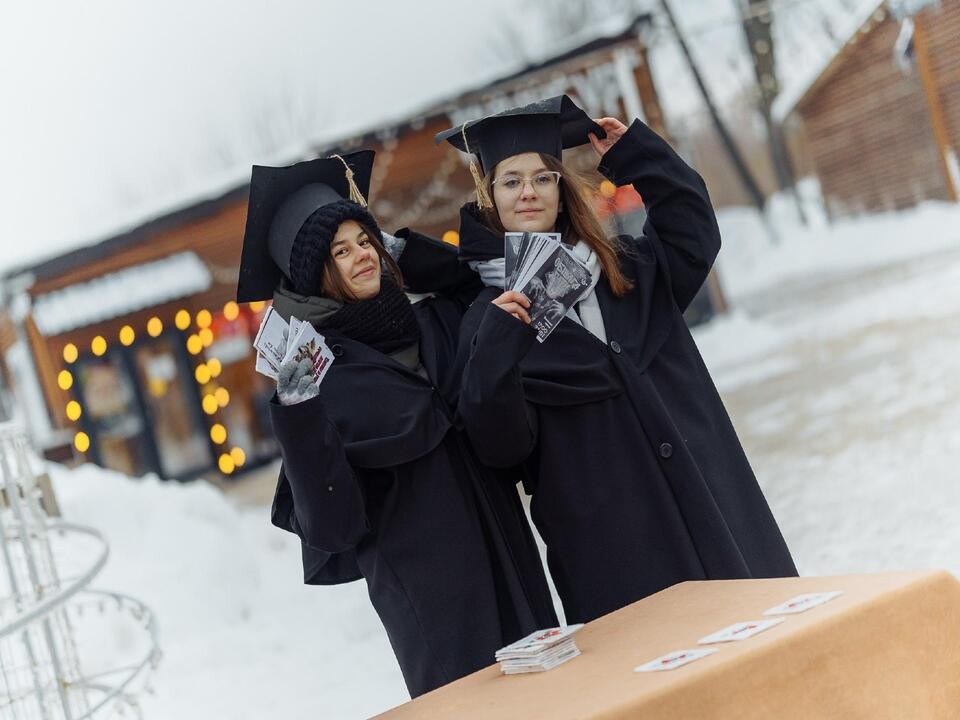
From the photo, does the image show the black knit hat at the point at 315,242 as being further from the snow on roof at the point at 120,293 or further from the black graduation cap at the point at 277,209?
the snow on roof at the point at 120,293

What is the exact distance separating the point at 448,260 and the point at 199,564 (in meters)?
5.07

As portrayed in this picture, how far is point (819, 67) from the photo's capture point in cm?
1336

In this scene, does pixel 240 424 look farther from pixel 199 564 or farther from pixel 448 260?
pixel 448 260

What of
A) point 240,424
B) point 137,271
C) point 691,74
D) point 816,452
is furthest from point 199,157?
point 816,452

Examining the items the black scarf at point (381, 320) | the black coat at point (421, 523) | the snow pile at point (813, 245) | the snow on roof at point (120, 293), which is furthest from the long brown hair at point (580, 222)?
the snow on roof at point (120, 293)

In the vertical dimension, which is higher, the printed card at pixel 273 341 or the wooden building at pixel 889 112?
the wooden building at pixel 889 112

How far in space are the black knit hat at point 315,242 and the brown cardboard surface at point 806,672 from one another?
3.91 ft

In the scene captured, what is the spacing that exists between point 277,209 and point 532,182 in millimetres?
627

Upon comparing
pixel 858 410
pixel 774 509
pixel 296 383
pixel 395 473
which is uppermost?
pixel 296 383

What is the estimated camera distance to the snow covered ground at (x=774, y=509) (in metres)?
5.41

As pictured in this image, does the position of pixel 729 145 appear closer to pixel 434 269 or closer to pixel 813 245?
pixel 813 245

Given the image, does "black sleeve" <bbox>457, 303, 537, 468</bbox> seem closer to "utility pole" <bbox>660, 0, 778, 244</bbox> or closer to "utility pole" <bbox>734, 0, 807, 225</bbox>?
"utility pole" <bbox>660, 0, 778, 244</bbox>

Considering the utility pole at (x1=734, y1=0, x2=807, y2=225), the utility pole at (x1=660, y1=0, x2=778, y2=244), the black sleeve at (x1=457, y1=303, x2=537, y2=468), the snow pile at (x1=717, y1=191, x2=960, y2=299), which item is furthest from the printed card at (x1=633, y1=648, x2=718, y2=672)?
the utility pole at (x1=734, y1=0, x2=807, y2=225)

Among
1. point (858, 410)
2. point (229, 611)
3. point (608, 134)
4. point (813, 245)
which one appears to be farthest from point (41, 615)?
point (813, 245)
